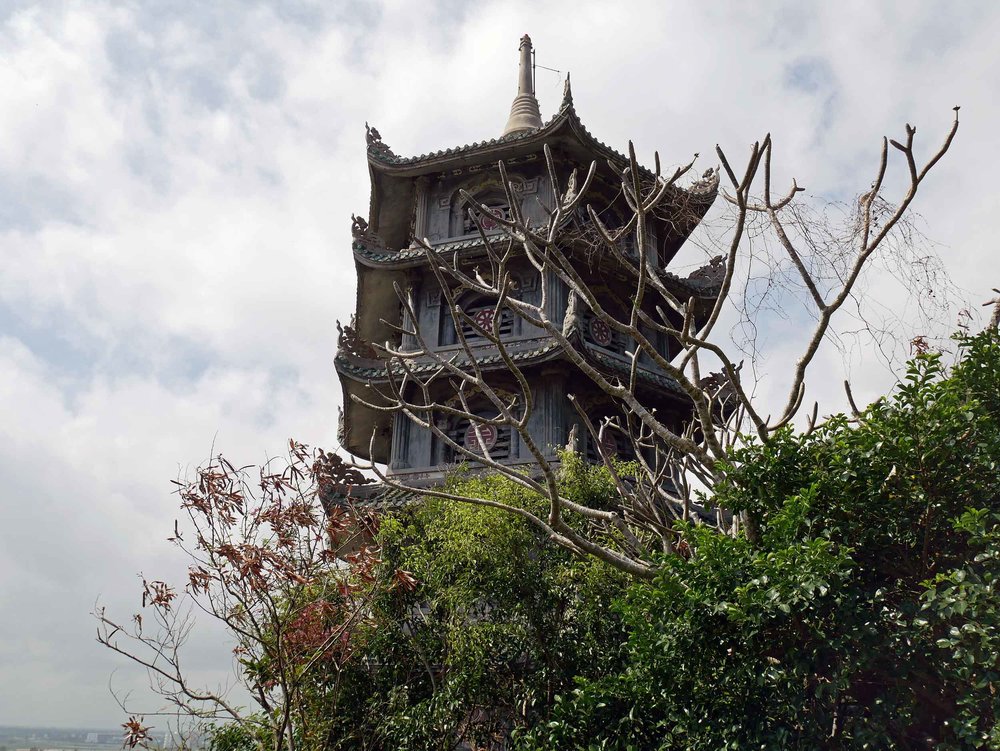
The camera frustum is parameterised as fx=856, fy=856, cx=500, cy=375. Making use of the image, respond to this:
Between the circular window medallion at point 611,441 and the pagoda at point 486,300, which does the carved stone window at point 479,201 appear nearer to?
the pagoda at point 486,300

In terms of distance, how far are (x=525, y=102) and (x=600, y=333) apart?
22.0 feet

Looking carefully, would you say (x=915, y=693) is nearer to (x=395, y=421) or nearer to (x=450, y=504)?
(x=450, y=504)

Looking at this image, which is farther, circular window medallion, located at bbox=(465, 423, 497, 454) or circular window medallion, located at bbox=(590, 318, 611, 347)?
circular window medallion, located at bbox=(590, 318, 611, 347)

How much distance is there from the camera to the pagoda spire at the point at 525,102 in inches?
725

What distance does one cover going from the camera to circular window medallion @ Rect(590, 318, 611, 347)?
1474 centimetres

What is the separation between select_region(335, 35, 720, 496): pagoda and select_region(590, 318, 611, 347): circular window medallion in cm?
3

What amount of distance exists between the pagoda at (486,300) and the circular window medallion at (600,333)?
3cm

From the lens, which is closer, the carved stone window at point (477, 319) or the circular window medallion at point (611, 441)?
the circular window medallion at point (611, 441)

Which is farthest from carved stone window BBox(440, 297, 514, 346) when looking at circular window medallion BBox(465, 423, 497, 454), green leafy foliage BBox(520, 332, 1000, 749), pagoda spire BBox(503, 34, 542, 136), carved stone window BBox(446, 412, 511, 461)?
green leafy foliage BBox(520, 332, 1000, 749)

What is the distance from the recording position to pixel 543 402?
1363cm

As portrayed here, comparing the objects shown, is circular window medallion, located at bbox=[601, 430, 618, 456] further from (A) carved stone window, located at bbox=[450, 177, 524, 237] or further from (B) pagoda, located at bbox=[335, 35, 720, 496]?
(A) carved stone window, located at bbox=[450, 177, 524, 237]

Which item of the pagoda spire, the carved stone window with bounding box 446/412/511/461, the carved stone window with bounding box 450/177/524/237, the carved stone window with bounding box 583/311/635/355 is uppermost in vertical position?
the pagoda spire

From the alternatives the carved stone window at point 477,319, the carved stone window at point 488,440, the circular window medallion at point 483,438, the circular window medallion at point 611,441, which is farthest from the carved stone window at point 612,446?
the carved stone window at point 477,319

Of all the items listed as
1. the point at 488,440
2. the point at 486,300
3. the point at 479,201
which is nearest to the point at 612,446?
the point at 488,440
